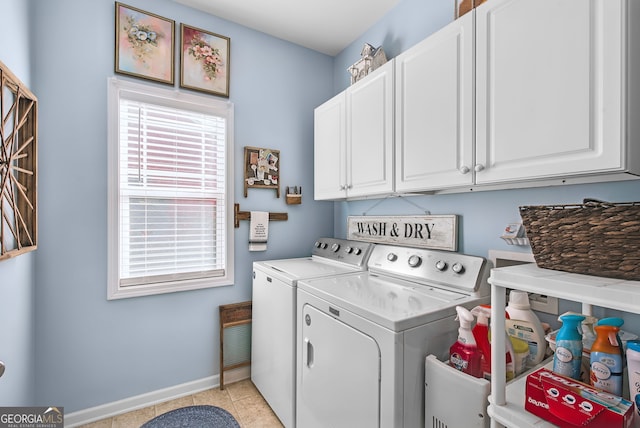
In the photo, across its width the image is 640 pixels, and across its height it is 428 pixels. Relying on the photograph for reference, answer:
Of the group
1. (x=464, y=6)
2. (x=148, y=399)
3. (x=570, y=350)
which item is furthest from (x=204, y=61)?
(x=570, y=350)

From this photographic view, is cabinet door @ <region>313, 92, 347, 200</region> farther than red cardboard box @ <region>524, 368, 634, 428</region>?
Yes

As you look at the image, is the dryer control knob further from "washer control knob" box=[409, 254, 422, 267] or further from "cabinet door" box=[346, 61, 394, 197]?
"cabinet door" box=[346, 61, 394, 197]

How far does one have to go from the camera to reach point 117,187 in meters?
1.94

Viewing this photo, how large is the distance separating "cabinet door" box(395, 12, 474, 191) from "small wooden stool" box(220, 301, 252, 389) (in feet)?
5.06

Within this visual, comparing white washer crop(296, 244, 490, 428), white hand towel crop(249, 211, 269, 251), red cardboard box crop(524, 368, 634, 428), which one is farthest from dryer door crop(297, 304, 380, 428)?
white hand towel crop(249, 211, 269, 251)

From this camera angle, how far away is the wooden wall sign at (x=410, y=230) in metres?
1.75

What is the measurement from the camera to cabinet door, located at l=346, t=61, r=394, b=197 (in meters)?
1.73

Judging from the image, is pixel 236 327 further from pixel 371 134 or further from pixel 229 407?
pixel 371 134

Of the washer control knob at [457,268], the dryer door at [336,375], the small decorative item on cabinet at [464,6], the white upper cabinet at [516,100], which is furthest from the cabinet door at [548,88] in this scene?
the dryer door at [336,375]

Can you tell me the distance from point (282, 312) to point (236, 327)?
711 mm

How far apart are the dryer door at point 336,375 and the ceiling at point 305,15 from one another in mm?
2058

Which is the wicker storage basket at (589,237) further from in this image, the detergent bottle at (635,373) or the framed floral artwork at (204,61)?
the framed floral artwork at (204,61)

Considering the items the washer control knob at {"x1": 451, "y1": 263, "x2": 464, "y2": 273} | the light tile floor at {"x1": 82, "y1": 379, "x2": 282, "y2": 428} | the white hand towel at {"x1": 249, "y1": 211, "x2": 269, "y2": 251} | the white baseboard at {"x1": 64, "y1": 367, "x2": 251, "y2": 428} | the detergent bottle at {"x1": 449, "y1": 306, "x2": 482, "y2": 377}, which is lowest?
the light tile floor at {"x1": 82, "y1": 379, "x2": 282, "y2": 428}

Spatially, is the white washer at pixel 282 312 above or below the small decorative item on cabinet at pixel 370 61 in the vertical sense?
below
